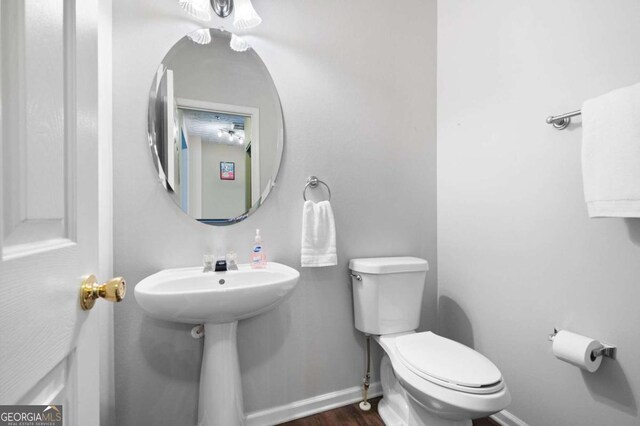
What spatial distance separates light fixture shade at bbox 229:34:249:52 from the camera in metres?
1.40

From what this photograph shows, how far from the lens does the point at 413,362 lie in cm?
112

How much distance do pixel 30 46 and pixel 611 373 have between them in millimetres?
1802

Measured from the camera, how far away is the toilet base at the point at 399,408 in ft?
3.76

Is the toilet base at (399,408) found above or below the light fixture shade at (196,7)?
below

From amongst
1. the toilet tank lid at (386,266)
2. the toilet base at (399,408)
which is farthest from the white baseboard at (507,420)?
the toilet tank lid at (386,266)

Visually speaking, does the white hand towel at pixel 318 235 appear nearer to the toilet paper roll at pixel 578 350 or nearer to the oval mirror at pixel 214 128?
the oval mirror at pixel 214 128

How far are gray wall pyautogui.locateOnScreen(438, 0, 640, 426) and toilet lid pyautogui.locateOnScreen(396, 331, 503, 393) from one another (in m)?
0.40

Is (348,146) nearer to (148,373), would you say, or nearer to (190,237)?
(190,237)

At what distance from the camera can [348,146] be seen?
5.37 feet

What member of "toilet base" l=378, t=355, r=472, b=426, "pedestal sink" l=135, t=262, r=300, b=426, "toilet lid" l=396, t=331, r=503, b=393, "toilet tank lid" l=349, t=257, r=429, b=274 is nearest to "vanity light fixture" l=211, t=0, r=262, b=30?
"pedestal sink" l=135, t=262, r=300, b=426

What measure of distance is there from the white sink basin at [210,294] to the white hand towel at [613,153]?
3.77ft

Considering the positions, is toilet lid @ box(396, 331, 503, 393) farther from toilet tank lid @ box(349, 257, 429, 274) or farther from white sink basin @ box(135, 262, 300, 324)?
white sink basin @ box(135, 262, 300, 324)

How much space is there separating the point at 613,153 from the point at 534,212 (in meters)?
0.41

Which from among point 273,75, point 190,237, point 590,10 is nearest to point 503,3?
point 590,10
